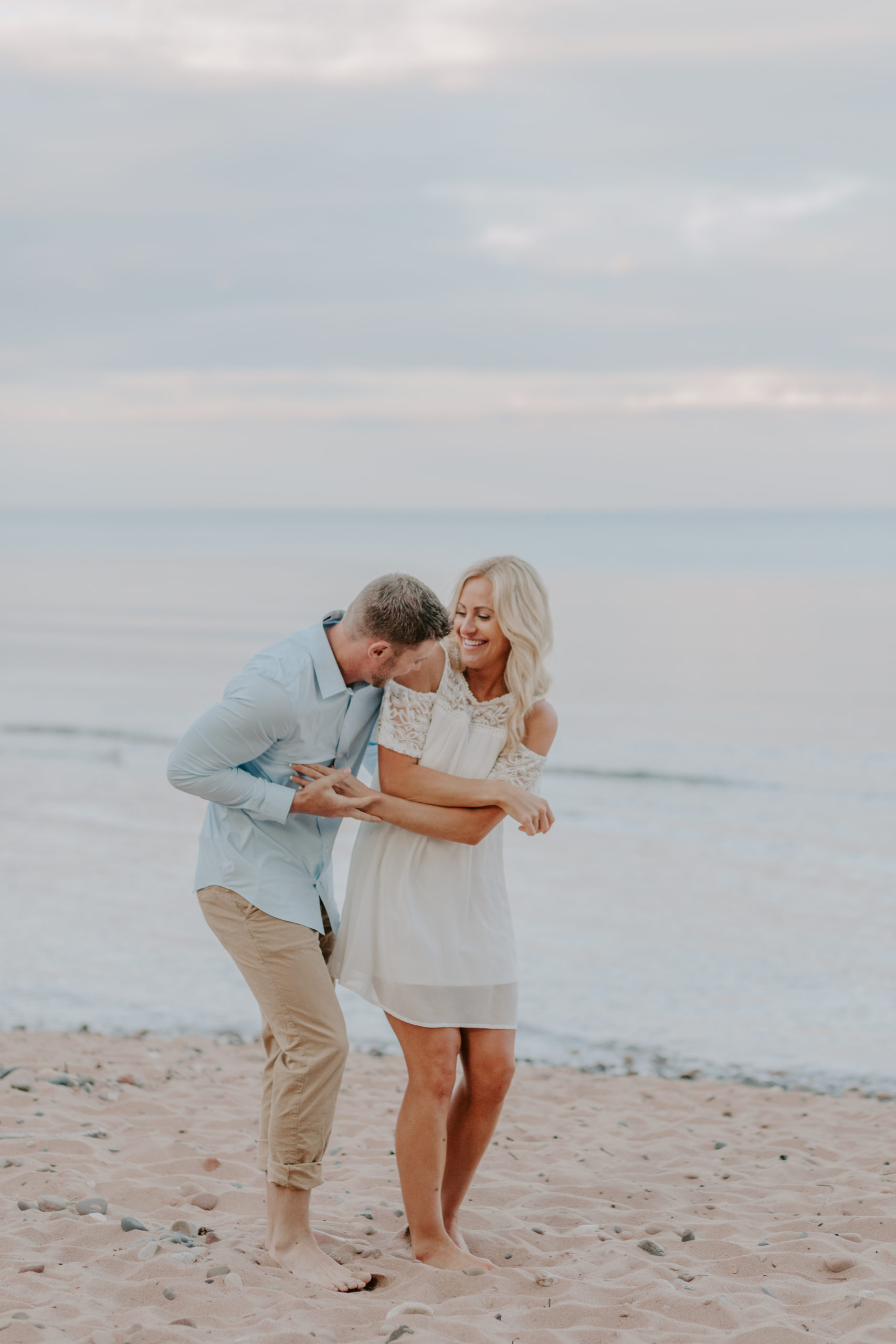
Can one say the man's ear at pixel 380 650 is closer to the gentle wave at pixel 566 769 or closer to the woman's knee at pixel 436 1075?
the woman's knee at pixel 436 1075

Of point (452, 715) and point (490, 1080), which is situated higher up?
point (452, 715)

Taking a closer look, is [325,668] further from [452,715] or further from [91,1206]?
[91,1206]

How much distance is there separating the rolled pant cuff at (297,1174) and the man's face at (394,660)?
157 centimetres

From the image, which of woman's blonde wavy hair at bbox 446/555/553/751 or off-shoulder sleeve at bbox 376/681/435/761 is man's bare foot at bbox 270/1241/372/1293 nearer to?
off-shoulder sleeve at bbox 376/681/435/761

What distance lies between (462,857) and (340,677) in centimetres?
76

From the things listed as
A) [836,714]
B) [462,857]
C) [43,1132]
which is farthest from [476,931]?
[836,714]

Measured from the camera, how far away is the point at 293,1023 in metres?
3.74

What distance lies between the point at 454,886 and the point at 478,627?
0.87m

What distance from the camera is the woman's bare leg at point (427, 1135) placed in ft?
12.8

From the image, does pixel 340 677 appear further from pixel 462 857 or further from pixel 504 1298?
pixel 504 1298

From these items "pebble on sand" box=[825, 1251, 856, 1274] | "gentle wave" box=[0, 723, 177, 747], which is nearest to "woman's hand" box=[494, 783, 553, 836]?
"pebble on sand" box=[825, 1251, 856, 1274]

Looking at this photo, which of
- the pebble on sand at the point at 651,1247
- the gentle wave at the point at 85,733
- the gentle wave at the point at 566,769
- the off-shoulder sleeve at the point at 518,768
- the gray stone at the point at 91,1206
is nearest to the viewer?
the off-shoulder sleeve at the point at 518,768

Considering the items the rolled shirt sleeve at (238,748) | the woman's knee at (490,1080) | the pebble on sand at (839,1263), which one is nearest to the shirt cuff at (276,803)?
the rolled shirt sleeve at (238,748)

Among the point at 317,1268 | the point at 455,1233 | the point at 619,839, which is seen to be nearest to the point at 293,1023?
the point at 317,1268
